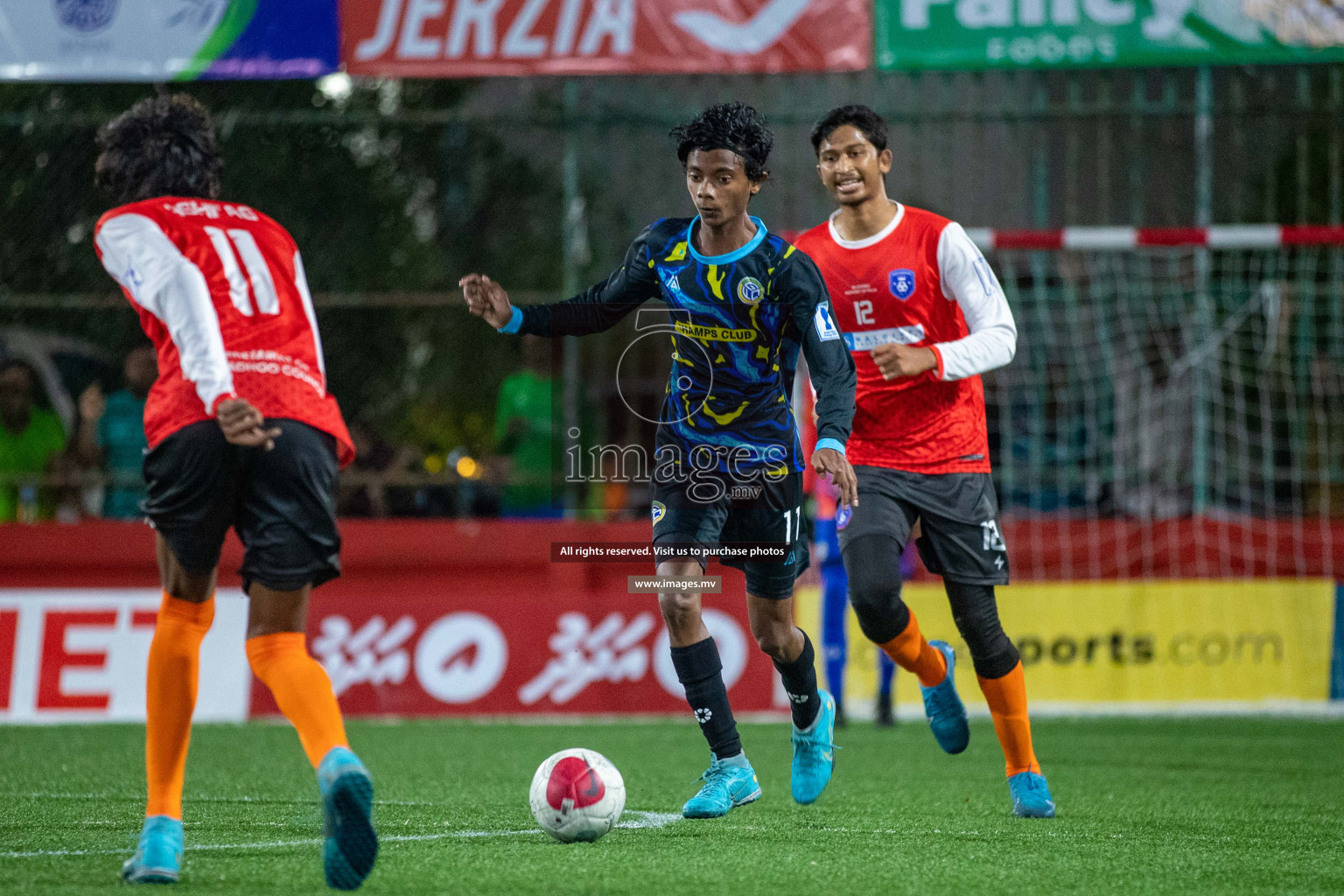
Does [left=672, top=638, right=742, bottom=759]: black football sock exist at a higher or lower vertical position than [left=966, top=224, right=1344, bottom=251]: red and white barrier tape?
lower

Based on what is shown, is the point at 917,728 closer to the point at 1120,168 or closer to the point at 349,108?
the point at 1120,168

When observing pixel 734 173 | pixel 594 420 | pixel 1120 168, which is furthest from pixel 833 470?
pixel 1120 168

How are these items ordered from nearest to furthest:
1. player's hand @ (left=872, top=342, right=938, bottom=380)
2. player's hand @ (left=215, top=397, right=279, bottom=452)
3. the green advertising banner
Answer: player's hand @ (left=215, top=397, right=279, bottom=452) < player's hand @ (left=872, top=342, right=938, bottom=380) < the green advertising banner

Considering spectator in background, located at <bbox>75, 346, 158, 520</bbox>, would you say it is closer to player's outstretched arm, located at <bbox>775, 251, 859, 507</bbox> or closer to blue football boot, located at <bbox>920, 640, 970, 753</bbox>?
blue football boot, located at <bbox>920, 640, 970, 753</bbox>

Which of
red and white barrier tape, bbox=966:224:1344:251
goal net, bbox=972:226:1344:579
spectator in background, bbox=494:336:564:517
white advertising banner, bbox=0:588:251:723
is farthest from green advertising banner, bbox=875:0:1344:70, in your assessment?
white advertising banner, bbox=0:588:251:723

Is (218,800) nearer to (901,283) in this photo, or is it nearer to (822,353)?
(822,353)

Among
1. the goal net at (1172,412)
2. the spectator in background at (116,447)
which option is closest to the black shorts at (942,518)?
the goal net at (1172,412)

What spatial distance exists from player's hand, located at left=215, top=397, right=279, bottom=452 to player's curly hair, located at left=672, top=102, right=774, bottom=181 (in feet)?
5.97

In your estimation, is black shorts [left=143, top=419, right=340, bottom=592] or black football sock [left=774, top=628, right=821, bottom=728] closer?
black shorts [left=143, top=419, right=340, bottom=592]

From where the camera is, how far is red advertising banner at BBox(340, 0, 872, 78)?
10828mm

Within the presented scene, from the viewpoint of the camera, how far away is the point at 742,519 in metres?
4.94

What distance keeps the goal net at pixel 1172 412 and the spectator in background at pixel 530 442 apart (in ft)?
10.2

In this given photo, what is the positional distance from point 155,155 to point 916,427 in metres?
2.62

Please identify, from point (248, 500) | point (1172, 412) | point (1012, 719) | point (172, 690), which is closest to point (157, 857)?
point (172, 690)
